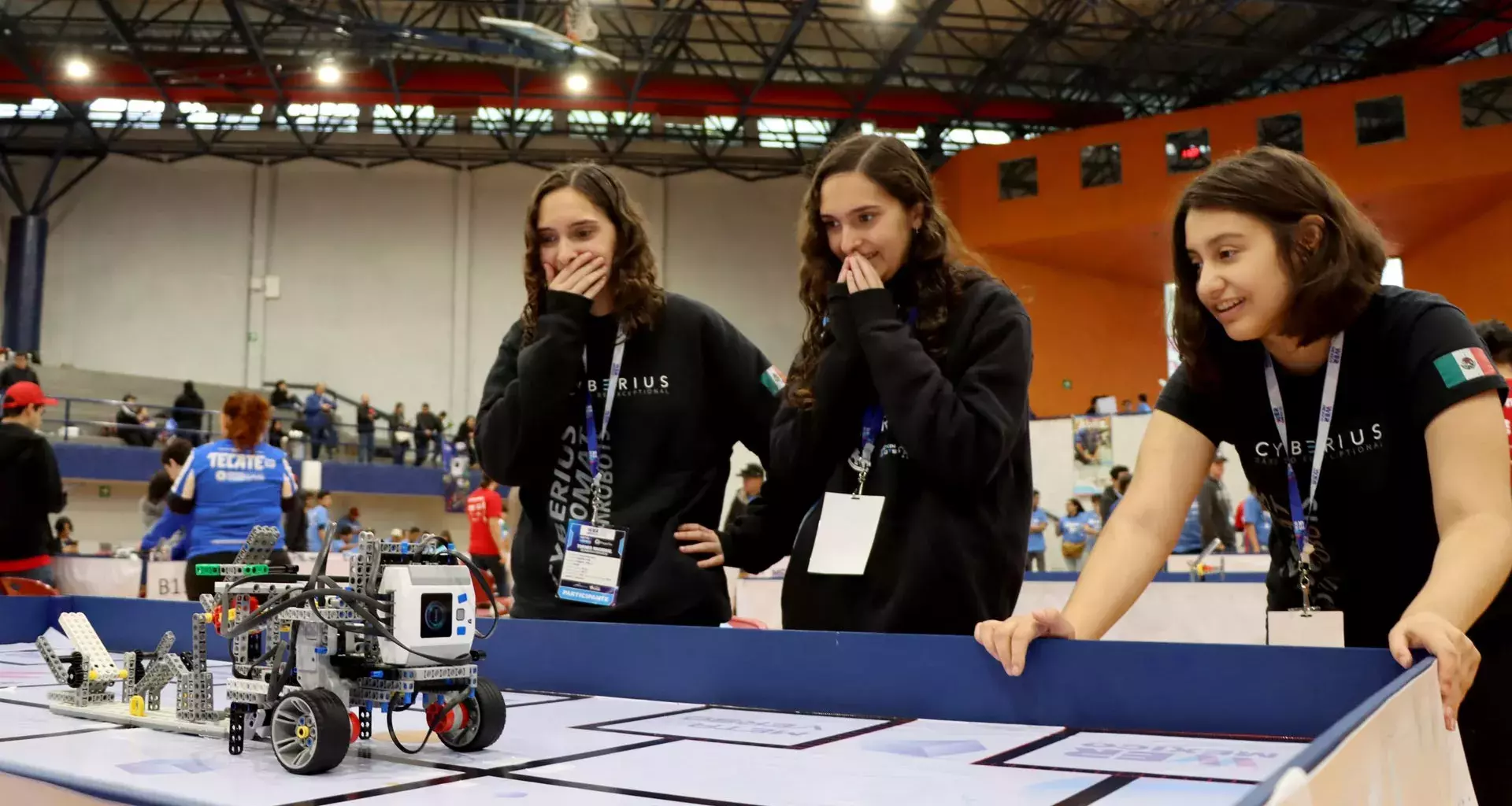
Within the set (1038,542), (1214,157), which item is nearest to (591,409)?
(1038,542)

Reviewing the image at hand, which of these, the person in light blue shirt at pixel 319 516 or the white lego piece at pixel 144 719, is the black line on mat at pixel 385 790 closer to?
the white lego piece at pixel 144 719

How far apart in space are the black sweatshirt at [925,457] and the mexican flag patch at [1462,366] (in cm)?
55

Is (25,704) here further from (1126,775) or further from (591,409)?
(1126,775)

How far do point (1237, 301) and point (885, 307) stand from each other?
524 mm

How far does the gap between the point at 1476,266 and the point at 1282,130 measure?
3336mm

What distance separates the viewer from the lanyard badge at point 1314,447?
4.74ft

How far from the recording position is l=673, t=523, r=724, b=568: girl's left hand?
1962 millimetres

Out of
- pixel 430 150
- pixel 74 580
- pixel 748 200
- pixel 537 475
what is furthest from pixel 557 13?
pixel 537 475

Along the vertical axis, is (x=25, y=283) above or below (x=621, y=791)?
above

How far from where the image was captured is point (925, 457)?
1.63 m

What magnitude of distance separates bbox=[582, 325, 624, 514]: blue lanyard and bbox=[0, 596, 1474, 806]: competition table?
0.32 metres

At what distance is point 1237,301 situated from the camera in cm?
143

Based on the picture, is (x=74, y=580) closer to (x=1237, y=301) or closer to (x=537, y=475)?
(x=537, y=475)

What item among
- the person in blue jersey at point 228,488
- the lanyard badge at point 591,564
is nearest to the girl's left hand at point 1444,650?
the lanyard badge at point 591,564
